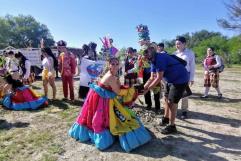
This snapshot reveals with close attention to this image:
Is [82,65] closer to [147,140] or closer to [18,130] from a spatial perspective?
[18,130]

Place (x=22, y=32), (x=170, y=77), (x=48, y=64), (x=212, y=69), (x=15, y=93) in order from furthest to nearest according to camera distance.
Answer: (x=22, y=32) < (x=212, y=69) < (x=48, y=64) < (x=15, y=93) < (x=170, y=77)

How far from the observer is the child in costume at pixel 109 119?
593cm

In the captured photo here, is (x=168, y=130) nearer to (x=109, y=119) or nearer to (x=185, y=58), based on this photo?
(x=109, y=119)

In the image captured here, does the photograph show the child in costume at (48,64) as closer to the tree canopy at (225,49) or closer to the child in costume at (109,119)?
the child in costume at (109,119)

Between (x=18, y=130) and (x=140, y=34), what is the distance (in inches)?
137

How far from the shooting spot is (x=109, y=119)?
6.01 meters

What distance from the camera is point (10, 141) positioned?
652 centimetres

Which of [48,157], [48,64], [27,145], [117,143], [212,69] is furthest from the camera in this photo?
[212,69]

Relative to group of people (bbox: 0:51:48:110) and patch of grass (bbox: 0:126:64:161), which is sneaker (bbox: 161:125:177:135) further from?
group of people (bbox: 0:51:48:110)

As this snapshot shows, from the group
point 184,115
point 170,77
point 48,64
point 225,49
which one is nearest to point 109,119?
point 170,77

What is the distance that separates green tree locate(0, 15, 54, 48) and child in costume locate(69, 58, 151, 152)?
78.2 meters

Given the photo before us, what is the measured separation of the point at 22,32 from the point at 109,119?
3491 inches

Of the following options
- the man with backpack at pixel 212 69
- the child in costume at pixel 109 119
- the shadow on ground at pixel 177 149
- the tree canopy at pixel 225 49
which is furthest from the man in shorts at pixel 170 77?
the tree canopy at pixel 225 49

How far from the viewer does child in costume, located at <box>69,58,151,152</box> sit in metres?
5.93
